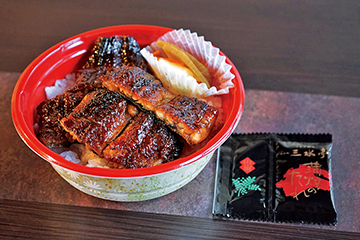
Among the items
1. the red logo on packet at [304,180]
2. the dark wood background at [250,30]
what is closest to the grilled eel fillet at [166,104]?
the red logo on packet at [304,180]

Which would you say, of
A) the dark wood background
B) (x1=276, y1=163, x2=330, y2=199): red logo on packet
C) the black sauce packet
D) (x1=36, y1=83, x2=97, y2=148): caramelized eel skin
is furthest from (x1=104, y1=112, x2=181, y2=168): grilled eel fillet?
the dark wood background

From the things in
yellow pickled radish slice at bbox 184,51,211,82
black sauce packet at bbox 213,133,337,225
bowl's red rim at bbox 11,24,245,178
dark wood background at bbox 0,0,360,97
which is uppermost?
dark wood background at bbox 0,0,360,97

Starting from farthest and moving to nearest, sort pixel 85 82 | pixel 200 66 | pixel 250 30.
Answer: pixel 250 30 → pixel 200 66 → pixel 85 82

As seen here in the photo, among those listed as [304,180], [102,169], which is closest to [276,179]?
[304,180]

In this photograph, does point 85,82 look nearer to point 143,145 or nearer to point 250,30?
point 143,145

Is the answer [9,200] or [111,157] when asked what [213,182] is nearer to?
[111,157]

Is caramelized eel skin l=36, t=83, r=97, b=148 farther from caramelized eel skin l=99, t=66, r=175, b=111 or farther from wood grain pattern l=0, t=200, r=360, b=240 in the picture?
wood grain pattern l=0, t=200, r=360, b=240

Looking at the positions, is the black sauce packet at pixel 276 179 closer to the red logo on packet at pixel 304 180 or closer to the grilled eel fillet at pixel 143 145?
the red logo on packet at pixel 304 180
